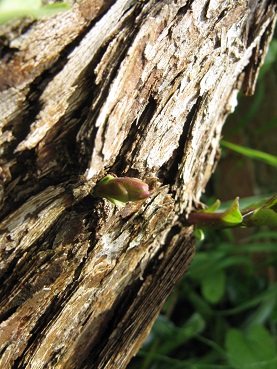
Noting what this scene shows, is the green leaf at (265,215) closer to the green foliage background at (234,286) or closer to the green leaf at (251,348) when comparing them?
the green foliage background at (234,286)

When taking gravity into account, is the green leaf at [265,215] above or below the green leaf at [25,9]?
below

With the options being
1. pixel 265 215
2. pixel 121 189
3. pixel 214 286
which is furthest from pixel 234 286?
pixel 121 189

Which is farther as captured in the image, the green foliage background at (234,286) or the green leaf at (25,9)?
the green foliage background at (234,286)

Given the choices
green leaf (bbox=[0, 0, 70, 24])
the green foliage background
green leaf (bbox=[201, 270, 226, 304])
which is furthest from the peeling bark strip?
green leaf (bbox=[201, 270, 226, 304])

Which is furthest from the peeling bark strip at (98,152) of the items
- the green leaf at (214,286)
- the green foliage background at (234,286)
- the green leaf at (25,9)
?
the green leaf at (214,286)

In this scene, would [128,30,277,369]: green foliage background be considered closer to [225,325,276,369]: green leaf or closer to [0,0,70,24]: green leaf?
[225,325,276,369]: green leaf

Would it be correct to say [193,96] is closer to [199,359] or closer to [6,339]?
[6,339]
